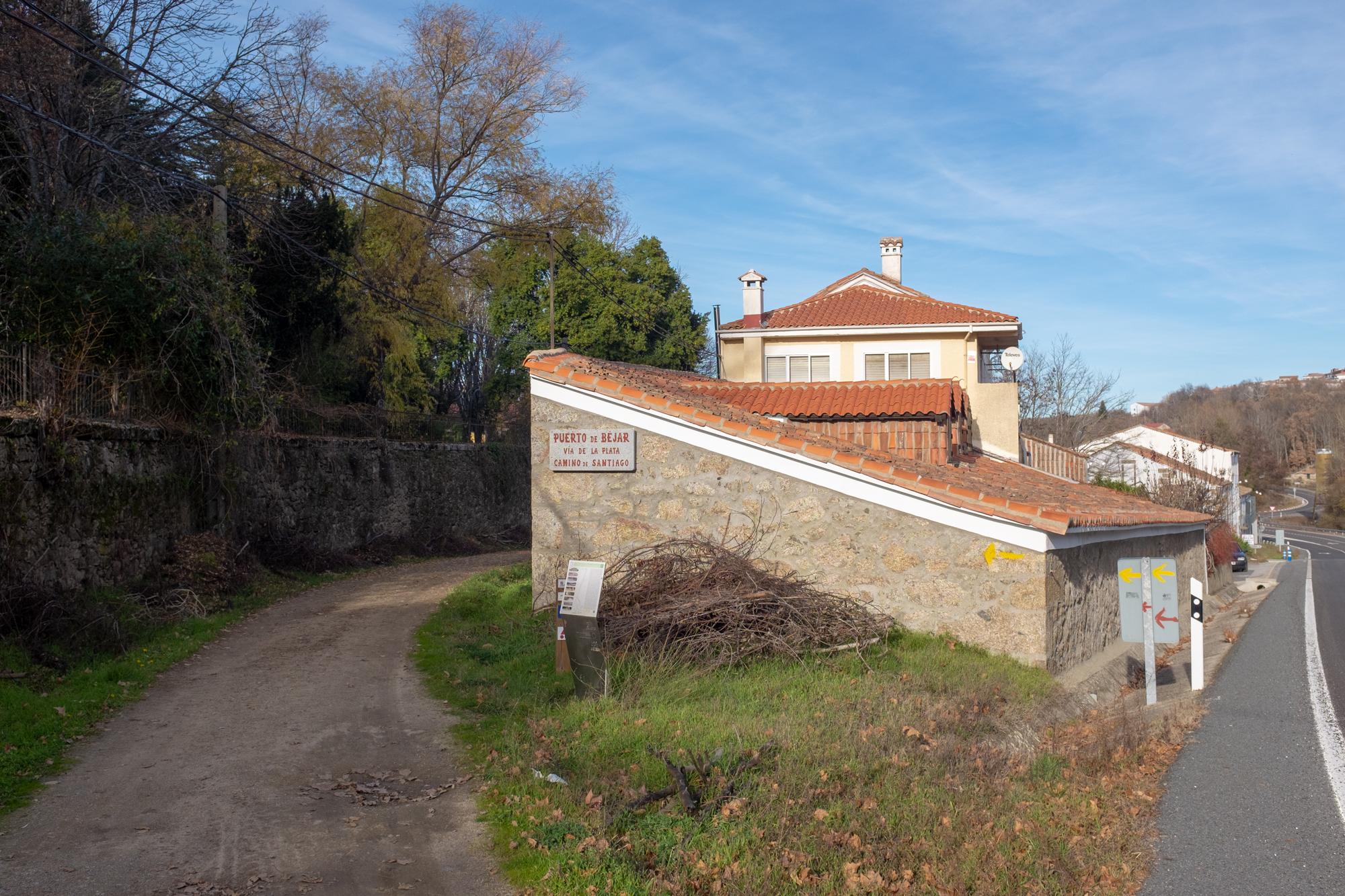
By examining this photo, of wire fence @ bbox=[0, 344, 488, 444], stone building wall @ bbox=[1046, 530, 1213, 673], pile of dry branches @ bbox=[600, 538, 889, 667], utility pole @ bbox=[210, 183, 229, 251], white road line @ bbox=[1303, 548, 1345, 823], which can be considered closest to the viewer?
white road line @ bbox=[1303, 548, 1345, 823]

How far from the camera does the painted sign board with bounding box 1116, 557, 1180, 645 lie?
36.7ft

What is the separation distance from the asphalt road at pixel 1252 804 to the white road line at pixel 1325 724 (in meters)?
0.06

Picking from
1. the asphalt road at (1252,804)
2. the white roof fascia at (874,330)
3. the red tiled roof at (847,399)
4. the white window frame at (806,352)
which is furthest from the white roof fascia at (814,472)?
the white window frame at (806,352)

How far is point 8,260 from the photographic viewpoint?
1298cm

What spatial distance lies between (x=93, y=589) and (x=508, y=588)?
5906 mm

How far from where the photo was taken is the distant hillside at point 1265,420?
10131 cm

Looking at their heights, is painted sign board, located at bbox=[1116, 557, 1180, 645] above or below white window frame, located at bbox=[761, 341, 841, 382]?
below

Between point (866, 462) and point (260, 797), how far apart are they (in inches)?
296

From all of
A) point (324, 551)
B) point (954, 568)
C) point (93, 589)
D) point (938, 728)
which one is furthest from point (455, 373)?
point (938, 728)

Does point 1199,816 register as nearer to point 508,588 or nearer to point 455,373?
point 508,588

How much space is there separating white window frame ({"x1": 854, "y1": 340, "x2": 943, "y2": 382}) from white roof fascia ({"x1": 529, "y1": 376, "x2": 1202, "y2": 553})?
14.6 m

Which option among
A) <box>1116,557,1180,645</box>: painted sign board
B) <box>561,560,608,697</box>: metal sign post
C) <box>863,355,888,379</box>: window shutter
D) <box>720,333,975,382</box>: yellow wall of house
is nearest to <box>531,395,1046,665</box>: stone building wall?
<box>1116,557,1180,645</box>: painted sign board

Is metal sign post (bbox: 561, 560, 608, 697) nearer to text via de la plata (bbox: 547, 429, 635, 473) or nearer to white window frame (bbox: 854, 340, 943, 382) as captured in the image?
text via de la plata (bbox: 547, 429, 635, 473)

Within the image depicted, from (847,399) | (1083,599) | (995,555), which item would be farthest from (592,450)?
(1083,599)
